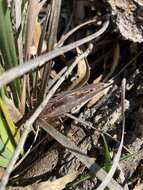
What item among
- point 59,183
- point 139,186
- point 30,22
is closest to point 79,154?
point 59,183

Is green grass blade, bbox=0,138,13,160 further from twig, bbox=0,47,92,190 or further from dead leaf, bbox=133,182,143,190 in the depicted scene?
dead leaf, bbox=133,182,143,190

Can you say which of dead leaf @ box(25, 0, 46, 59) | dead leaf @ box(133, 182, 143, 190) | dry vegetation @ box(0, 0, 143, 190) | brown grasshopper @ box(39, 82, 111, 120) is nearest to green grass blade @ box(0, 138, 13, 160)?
dry vegetation @ box(0, 0, 143, 190)

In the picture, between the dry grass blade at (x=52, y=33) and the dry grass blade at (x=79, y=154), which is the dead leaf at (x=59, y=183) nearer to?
the dry grass blade at (x=79, y=154)

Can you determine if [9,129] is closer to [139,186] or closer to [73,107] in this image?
[73,107]

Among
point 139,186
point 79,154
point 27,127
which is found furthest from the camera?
point 139,186

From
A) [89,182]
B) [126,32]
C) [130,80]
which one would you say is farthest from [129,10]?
[89,182]

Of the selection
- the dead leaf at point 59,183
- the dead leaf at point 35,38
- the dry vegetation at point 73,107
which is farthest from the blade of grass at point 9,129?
the dead leaf at point 35,38

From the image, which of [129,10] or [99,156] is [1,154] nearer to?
[99,156]
